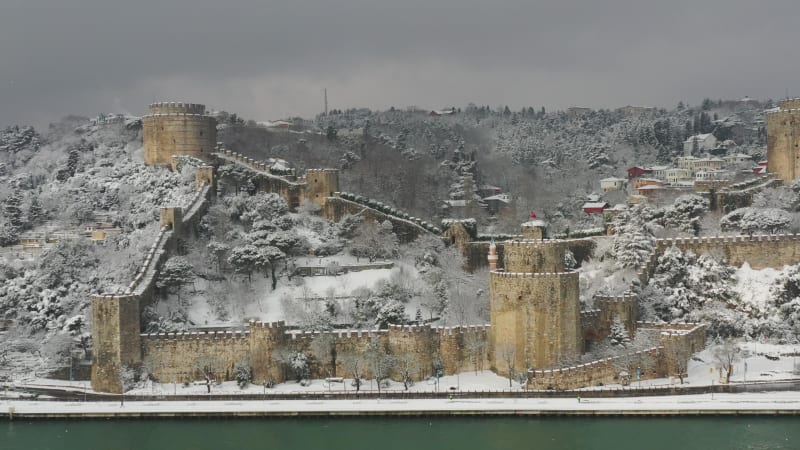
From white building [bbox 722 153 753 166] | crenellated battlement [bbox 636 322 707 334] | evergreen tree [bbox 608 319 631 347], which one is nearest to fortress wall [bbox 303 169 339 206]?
evergreen tree [bbox 608 319 631 347]

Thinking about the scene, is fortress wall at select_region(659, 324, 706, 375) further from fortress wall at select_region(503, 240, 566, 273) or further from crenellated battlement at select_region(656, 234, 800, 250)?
crenellated battlement at select_region(656, 234, 800, 250)

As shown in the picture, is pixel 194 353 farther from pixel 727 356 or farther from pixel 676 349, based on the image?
pixel 727 356

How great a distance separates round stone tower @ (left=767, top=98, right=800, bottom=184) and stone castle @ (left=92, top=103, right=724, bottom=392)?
1564 centimetres

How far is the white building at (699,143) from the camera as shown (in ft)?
287

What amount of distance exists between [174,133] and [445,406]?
856 inches

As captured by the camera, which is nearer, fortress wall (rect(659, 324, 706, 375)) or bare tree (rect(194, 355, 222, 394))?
fortress wall (rect(659, 324, 706, 375))

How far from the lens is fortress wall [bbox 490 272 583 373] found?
123 ft

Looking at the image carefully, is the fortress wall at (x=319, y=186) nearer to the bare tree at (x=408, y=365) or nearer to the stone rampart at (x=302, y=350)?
the stone rampart at (x=302, y=350)

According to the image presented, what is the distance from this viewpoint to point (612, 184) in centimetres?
7769

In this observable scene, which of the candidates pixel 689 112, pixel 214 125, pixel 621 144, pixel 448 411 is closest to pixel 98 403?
pixel 448 411

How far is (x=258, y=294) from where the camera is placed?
1721 inches

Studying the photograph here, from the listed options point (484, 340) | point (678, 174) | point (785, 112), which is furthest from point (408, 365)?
point (678, 174)

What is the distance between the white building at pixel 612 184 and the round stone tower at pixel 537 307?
128ft

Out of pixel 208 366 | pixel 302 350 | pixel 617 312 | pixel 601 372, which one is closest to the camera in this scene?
pixel 601 372
